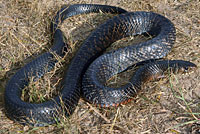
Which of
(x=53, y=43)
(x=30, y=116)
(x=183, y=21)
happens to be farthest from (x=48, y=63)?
(x=183, y=21)

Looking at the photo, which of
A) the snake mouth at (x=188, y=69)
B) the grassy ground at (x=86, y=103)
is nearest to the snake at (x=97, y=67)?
the snake mouth at (x=188, y=69)

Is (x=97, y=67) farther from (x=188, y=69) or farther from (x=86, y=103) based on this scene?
(x=188, y=69)

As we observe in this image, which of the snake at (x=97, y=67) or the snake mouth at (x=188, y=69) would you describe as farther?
the snake mouth at (x=188, y=69)

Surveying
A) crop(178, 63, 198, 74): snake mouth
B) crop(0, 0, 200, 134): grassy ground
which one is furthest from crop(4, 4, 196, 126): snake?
crop(0, 0, 200, 134): grassy ground

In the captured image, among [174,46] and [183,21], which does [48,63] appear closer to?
[174,46]

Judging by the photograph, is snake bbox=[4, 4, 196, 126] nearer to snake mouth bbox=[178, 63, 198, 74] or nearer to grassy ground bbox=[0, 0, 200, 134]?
snake mouth bbox=[178, 63, 198, 74]

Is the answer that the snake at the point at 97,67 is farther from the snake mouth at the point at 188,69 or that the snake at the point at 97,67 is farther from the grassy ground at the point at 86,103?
the grassy ground at the point at 86,103
